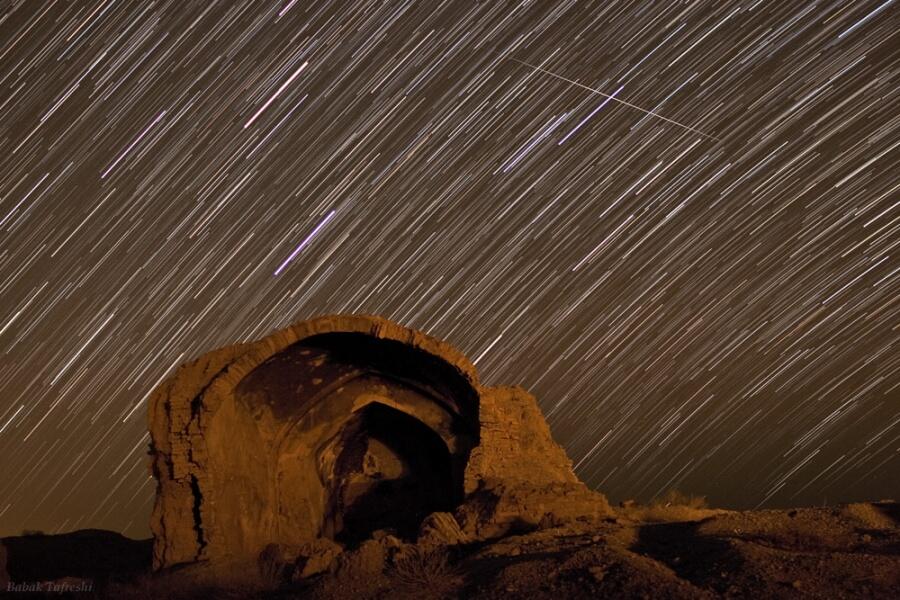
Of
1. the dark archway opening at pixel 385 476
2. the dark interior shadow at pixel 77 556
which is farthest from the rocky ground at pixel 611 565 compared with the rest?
the dark archway opening at pixel 385 476

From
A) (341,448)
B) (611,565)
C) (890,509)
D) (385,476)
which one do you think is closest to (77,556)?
(341,448)

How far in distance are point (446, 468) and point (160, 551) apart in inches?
259

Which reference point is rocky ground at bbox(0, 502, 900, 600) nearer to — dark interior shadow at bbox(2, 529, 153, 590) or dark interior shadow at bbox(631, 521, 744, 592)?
dark interior shadow at bbox(631, 521, 744, 592)

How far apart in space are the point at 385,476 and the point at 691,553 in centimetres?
1025

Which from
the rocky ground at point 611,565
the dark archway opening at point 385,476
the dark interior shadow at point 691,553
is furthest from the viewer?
the dark archway opening at point 385,476

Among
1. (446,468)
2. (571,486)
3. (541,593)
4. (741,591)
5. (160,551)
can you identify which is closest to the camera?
(741,591)

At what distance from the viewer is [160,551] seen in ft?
38.5

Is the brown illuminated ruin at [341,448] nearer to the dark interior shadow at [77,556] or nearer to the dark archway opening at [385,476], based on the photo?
the dark archway opening at [385,476]

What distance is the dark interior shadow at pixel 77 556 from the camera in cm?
1348

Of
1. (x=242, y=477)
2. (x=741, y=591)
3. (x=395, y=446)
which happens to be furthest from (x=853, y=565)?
(x=395, y=446)

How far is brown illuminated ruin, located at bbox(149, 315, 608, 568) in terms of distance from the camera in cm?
1198

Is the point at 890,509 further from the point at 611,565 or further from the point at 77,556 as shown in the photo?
the point at 77,556

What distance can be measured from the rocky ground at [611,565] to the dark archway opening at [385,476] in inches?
203

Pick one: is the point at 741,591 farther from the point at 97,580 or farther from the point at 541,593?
the point at 97,580
